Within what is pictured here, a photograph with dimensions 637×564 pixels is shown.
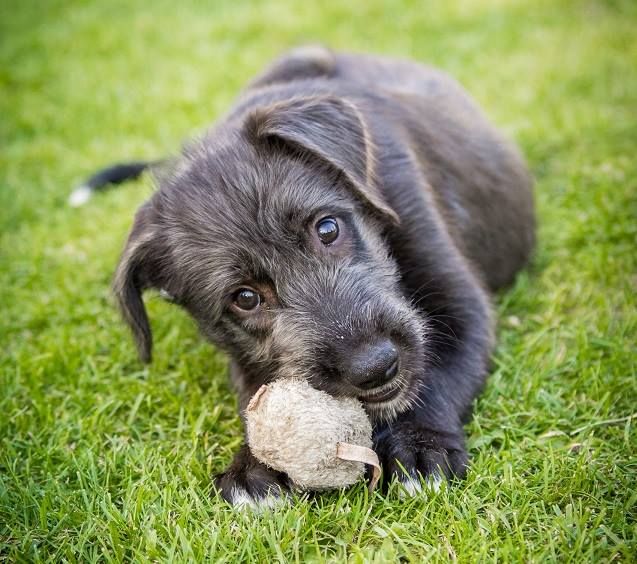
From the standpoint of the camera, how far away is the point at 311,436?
2.84 metres

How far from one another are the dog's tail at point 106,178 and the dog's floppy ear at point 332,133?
10.9ft

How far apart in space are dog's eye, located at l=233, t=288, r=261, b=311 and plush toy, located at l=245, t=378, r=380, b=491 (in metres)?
0.55

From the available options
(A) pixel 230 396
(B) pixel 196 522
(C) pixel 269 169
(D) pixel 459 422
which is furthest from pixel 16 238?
(D) pixel 459 422

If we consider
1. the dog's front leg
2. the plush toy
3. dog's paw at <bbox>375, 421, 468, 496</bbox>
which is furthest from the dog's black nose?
dog's paw at <bbox>375, 421, 468, 496</bbox>

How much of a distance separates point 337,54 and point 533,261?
89.5 inches

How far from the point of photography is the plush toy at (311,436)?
2855 millimetres

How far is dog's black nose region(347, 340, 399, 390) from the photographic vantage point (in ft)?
9.30

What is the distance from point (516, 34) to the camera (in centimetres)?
906

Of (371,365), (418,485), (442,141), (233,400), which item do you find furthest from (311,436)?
(442,141)

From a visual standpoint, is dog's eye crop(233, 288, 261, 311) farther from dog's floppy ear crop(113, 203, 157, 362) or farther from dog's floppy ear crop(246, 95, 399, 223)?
dog's floppy ear crop(246, 95, 399, 223)

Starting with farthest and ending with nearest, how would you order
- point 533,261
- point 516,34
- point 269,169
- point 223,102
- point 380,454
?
point 516,34
point 223,102
point 533,261
point 269,169
point 380,454

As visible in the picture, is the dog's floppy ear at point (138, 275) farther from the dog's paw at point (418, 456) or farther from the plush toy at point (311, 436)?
the dog's paw at point (418, 456)

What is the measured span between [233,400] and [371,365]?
138cm

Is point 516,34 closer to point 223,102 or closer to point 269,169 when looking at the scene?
point 223,102
